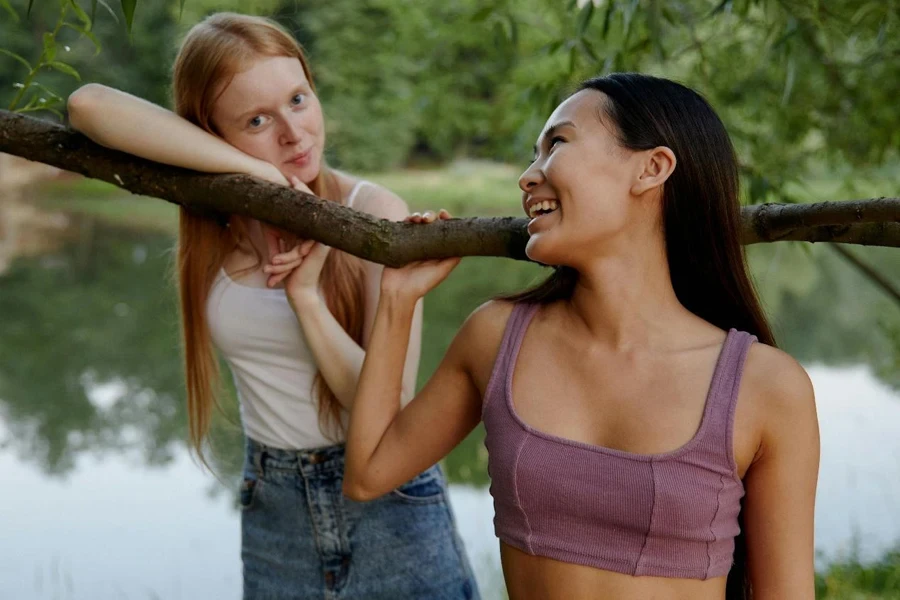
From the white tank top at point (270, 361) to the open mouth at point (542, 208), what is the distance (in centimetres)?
59

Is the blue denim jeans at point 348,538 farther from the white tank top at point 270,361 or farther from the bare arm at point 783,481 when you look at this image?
the bare arm at point 783,481

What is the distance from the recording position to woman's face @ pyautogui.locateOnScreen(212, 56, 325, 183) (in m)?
1.97

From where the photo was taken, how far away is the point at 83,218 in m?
18.3

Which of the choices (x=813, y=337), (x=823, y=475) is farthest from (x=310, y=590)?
(x=813, y=337)

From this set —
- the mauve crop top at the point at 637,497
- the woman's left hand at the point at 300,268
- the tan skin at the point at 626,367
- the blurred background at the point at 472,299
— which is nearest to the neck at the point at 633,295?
the tan skin at the point at 626,367

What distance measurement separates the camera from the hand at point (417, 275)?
5.77 feet

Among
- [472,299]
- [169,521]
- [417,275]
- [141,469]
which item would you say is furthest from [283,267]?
[472,299]

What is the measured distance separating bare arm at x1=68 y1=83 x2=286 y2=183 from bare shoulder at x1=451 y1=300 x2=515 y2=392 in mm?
484

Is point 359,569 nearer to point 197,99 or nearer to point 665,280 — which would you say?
point 665,280

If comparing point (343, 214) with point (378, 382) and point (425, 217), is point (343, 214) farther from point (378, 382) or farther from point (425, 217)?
point (378, 382)

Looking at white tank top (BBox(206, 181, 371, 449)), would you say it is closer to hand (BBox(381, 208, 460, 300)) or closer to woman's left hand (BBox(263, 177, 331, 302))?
woman's left hand (BBox(263, 177, 331, 302))

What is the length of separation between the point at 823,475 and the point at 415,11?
4.24 m

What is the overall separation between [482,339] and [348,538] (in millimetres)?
535

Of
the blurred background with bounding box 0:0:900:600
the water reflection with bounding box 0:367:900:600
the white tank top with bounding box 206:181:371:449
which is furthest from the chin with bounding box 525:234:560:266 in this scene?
the water reflection with bounding box 0:367:900:600
